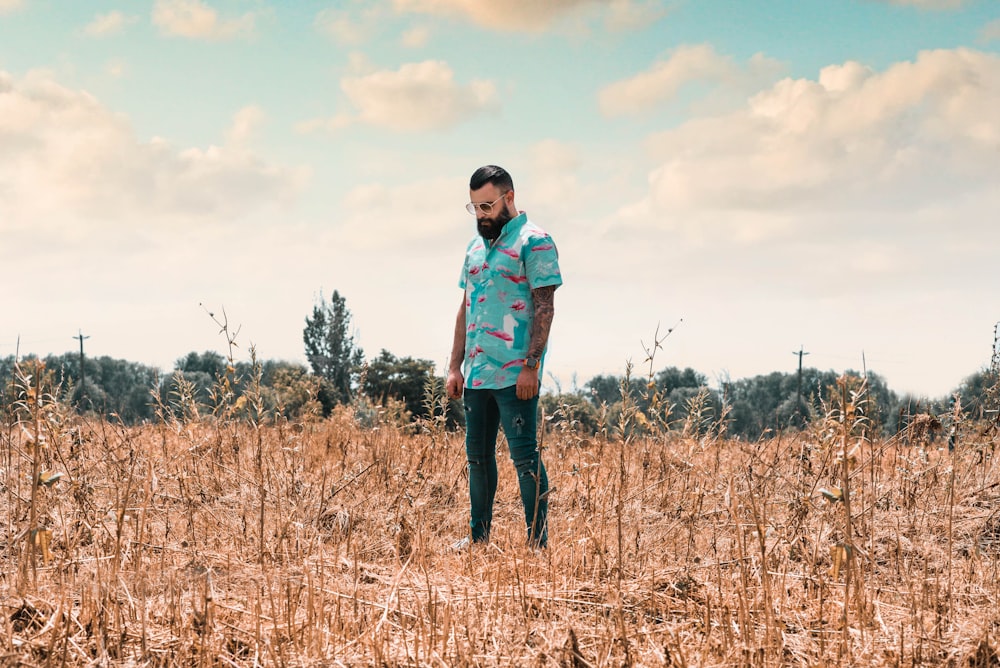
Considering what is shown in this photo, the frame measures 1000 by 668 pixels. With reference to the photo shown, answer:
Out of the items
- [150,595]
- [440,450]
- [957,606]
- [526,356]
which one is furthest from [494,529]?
[957,606]

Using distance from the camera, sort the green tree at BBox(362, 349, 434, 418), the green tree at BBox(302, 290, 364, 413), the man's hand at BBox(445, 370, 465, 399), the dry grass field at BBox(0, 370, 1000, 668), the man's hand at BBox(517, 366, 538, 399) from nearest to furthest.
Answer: the dry grass field at BBox(0, 370, 1000, 668)
the man's hand at BBox(517, 366, 538, 399)
the man's hand at BBox(445, 370, 465, 399)
the green tree at BBox(362, 349, 434, 418)
the green tree at BBox(302, 290, 364, 413)

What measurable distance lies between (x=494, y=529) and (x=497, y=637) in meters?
2.12

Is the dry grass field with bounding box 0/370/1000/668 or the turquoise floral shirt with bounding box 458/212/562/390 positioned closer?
the dry grass field with bounding box 0/370/1000/668

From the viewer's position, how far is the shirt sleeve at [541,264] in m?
4.05

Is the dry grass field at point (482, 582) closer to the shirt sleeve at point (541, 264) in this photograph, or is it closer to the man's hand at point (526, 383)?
the man's hand at point (526, 383)

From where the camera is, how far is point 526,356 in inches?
161

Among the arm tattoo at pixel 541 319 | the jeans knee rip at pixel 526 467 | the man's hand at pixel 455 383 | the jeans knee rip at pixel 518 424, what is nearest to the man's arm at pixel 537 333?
the arm tattoo at pixel 541 319

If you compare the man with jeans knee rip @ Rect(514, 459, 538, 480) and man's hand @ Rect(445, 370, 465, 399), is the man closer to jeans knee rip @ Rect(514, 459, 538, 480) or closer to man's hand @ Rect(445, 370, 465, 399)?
jeans knee rip @ Rect(514, 459, 538, 480)

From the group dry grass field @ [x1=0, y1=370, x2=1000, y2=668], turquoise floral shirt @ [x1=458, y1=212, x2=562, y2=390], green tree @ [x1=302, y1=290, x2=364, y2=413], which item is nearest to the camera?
dry grass field @ [x1=0, y1=370, x2=1000, y2=668]

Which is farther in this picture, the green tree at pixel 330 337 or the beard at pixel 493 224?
the green tree at pixel 330 337

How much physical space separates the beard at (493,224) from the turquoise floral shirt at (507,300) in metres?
0.04

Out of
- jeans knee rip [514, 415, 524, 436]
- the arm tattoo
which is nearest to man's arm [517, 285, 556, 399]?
the arm tattoo

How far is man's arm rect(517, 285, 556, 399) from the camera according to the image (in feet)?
13.0

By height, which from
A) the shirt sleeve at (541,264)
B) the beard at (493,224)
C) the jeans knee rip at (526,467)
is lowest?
the jeans knee rip at (526,467)
